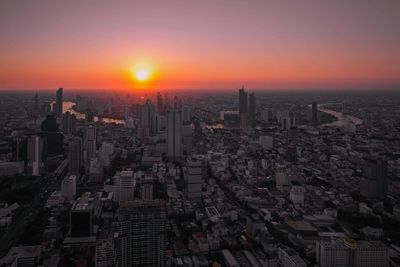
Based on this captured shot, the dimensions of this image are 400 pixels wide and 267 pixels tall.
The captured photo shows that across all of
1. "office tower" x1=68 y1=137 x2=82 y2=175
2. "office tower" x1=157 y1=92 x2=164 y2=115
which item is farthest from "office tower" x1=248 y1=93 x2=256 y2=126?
"office tower" x1=68 y1=137 x2=82 y2=175

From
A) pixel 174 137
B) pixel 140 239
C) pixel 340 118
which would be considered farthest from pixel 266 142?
pixel 140 239

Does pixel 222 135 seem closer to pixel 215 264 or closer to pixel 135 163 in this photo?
pixel 135 163

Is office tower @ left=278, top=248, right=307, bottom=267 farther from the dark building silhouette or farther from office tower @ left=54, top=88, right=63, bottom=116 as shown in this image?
office tower @ left=54, top=88, right=63, bottom=116

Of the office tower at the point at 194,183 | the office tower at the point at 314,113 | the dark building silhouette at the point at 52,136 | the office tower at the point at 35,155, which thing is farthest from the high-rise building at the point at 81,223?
the office tower at the point at 314,113

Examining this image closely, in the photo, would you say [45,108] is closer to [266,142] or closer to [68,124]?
[68,124]

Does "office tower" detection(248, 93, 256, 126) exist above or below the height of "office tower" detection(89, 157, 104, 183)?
above

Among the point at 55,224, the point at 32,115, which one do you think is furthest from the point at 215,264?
the point at 32,115

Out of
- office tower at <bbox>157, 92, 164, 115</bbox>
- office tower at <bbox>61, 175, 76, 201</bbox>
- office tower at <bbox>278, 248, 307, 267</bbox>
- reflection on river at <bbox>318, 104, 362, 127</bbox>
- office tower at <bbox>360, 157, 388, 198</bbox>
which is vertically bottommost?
office tower at <bbox>278, 248, 307, 267</bbox>
